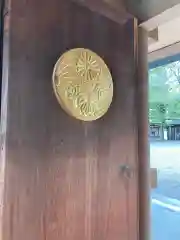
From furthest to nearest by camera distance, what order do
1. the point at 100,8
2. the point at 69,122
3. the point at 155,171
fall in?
the point at 155,171 < the point at 100,8 < the point at 69,122

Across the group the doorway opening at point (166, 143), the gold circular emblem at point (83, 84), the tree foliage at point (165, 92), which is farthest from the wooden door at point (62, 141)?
the tree foliage at point (165, 92)

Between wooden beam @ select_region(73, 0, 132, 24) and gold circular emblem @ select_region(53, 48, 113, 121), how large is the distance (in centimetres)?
14

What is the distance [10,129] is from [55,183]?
0.18 metres

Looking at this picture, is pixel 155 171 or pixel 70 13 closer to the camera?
pixel 70 13

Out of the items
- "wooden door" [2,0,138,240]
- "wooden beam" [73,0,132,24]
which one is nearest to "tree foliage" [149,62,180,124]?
"wooden beam" [73,0,132,24]

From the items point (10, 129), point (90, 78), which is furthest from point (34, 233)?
point (90, 78)

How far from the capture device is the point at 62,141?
0.82m

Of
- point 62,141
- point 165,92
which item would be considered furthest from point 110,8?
point 165,92

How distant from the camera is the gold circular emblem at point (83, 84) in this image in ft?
2.71

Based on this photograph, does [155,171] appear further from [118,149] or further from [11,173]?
[11,173]

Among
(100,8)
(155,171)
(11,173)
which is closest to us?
(11,173)

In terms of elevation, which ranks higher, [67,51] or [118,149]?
[67,51]

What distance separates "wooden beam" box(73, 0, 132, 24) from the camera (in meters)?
0.92

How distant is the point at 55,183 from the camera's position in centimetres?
79
